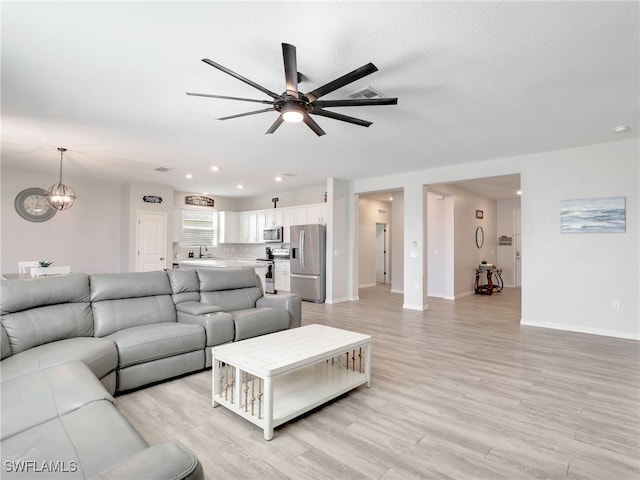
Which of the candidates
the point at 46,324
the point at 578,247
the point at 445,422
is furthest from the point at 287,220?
the point at 445,422

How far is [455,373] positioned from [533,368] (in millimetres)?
844

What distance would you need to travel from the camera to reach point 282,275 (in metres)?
8.62

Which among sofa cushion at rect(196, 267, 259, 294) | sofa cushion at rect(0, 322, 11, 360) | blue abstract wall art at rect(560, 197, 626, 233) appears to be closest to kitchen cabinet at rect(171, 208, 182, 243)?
sofa cushion at rect(196, 267, 259, 294)

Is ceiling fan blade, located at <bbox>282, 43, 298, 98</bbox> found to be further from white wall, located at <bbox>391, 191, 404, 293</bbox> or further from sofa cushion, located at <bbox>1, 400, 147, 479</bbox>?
white wall, located at <bbox>391, 191, 404, 293</bbox>

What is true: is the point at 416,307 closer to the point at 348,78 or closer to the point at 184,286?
the point at 184,286

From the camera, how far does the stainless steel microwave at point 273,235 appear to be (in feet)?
29.1

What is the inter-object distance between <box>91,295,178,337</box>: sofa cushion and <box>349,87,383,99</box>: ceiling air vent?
2.84 metres

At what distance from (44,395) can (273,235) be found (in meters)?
7.34

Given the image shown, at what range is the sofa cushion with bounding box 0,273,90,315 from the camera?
268cm

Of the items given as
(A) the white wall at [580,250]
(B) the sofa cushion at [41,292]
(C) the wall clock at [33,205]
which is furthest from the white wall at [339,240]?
(C) the wall clock at [33,205]

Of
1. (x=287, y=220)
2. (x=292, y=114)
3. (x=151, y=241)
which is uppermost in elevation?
(x=292, y=114)

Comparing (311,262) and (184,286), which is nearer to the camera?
(184,286)

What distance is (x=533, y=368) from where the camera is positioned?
3383 mm

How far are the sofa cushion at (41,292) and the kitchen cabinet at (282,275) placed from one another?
214 inches
